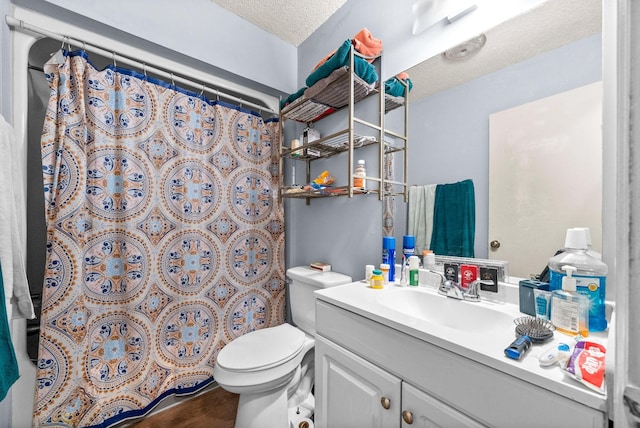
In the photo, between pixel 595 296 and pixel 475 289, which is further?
pixel 475 289

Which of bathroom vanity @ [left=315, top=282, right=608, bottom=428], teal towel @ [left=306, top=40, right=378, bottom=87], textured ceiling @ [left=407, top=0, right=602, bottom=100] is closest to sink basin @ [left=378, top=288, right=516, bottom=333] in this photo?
bathroom vanity @ [left=315, top=282, right=608, bottom=428]

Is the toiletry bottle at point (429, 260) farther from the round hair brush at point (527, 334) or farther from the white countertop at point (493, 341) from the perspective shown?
the round hair brush at point (527, 334)

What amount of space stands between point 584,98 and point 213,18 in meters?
1.75

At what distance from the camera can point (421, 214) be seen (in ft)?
3.76

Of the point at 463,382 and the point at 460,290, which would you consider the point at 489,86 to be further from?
the point at 463,382

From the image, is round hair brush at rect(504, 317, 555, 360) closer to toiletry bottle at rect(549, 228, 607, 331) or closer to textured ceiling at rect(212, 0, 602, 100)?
toiletry bottle at rect(549, 228, 607, 331)

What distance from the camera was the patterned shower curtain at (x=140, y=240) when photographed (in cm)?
112

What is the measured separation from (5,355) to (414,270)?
55.5 inches

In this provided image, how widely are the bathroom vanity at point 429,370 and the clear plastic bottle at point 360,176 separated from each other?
1.56 ft

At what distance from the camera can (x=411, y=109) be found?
1.18 m

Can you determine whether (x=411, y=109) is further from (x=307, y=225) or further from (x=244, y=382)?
(x=244, y=382)

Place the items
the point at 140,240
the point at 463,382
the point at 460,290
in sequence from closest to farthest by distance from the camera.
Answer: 1. the point at 463,382
2. the point at 460,290
3. the point at 140,240

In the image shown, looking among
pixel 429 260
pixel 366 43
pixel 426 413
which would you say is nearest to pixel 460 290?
pixel 429 260

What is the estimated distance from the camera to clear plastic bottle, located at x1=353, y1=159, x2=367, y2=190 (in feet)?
4.14
